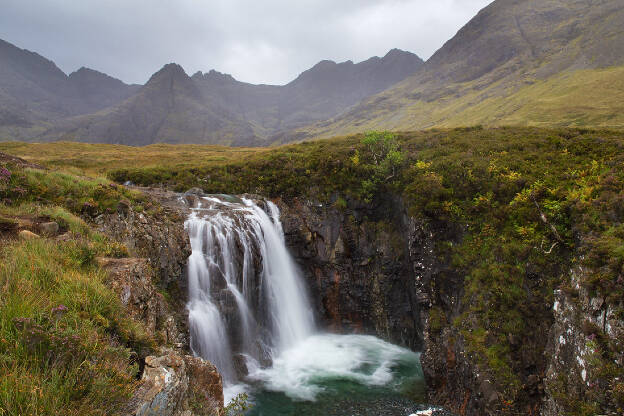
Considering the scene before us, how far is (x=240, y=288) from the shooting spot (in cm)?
1939

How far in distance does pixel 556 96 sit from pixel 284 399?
114 meters

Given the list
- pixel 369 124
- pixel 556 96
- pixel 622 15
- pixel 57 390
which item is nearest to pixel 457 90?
pixel 369 124

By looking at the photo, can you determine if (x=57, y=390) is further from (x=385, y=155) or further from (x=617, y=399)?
(x=385, y=155)

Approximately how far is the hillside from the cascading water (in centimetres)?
6503

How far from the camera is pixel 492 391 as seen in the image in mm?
12477

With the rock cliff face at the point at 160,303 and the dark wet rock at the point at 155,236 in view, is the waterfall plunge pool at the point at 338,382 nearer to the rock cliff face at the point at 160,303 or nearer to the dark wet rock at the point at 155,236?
the rock cliff face at the point at 160,303

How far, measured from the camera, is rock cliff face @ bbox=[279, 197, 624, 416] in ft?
35.2

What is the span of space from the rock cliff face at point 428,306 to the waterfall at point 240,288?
201 cm

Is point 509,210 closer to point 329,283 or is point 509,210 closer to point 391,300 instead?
point 391,300

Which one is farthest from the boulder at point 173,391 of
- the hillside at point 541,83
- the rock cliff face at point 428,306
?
the hillside at point 541,83

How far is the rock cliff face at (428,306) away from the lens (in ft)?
35.2

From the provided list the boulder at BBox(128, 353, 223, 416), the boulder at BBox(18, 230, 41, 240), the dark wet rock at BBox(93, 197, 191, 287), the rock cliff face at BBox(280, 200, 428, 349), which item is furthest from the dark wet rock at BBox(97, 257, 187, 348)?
the rock cliff face at BBox(280, 200, 428, 349)

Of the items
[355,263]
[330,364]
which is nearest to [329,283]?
[355,263]

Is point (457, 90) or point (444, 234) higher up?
point (457, 90)
